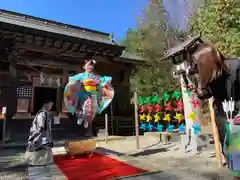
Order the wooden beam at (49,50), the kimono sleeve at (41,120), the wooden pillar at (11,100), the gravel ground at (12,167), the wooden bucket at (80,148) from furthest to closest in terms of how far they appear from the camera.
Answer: the wooden beam at (49,50) < the wooden pillar at (11,100) < the wooden bucket at (80,148) < the kimono sleeve at (41,120) < the gravel ground at (12,167)

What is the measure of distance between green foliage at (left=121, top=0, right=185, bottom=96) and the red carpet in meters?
10.1

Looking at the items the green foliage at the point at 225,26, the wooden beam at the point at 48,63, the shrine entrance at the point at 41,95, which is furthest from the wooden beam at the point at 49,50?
the green foliage at the point at 225,26

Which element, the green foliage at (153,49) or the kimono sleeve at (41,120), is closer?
the kimono sleeve at (41,120)

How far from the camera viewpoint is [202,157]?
223 inches

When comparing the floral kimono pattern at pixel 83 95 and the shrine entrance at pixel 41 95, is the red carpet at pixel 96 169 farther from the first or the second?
the shrine entrance at pixel 41 95

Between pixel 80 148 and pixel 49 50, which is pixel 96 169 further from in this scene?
pixel 49 50

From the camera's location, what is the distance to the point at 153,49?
1741cm

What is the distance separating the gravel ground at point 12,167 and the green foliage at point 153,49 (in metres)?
10.1

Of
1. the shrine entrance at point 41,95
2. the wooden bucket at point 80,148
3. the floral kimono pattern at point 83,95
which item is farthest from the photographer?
the shrine entrance at point 41,95

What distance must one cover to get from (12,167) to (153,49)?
14.7 m

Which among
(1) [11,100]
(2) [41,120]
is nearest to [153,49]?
(1) [11,100]

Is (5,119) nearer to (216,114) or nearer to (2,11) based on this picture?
(2,11)

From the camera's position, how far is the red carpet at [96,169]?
3.71m

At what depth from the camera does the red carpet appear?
3.71m
